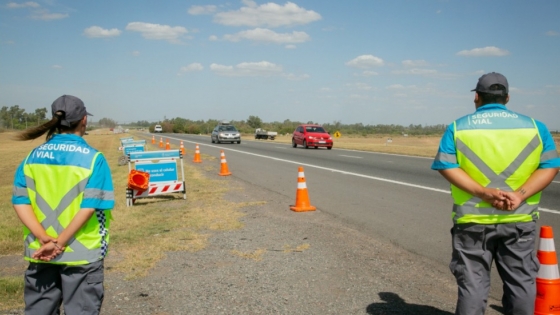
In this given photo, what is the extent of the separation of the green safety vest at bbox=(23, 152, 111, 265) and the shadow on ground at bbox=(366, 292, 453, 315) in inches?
107

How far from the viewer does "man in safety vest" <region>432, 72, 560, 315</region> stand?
3.42 meters

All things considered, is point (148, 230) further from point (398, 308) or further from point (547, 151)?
point (547, 151)

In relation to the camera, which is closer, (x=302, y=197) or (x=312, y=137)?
(x=302, y=197)

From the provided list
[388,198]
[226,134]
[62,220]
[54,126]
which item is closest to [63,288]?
[62,220]

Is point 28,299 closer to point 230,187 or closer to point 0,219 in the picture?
point 0,219

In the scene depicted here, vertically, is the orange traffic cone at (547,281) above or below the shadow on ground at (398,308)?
above

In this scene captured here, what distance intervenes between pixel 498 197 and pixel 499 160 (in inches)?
10.0

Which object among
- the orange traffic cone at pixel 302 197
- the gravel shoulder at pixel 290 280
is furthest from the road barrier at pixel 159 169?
the gravel shoulder at pixel 290 280

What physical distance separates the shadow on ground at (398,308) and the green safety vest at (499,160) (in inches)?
63.8

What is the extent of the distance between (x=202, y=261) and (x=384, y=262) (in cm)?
228

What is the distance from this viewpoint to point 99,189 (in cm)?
335

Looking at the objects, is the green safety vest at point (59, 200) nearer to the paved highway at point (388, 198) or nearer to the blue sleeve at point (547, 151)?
the blue sleeve at point (547, 151)

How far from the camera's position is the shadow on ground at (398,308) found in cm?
480

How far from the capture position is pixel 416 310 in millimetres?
4855
